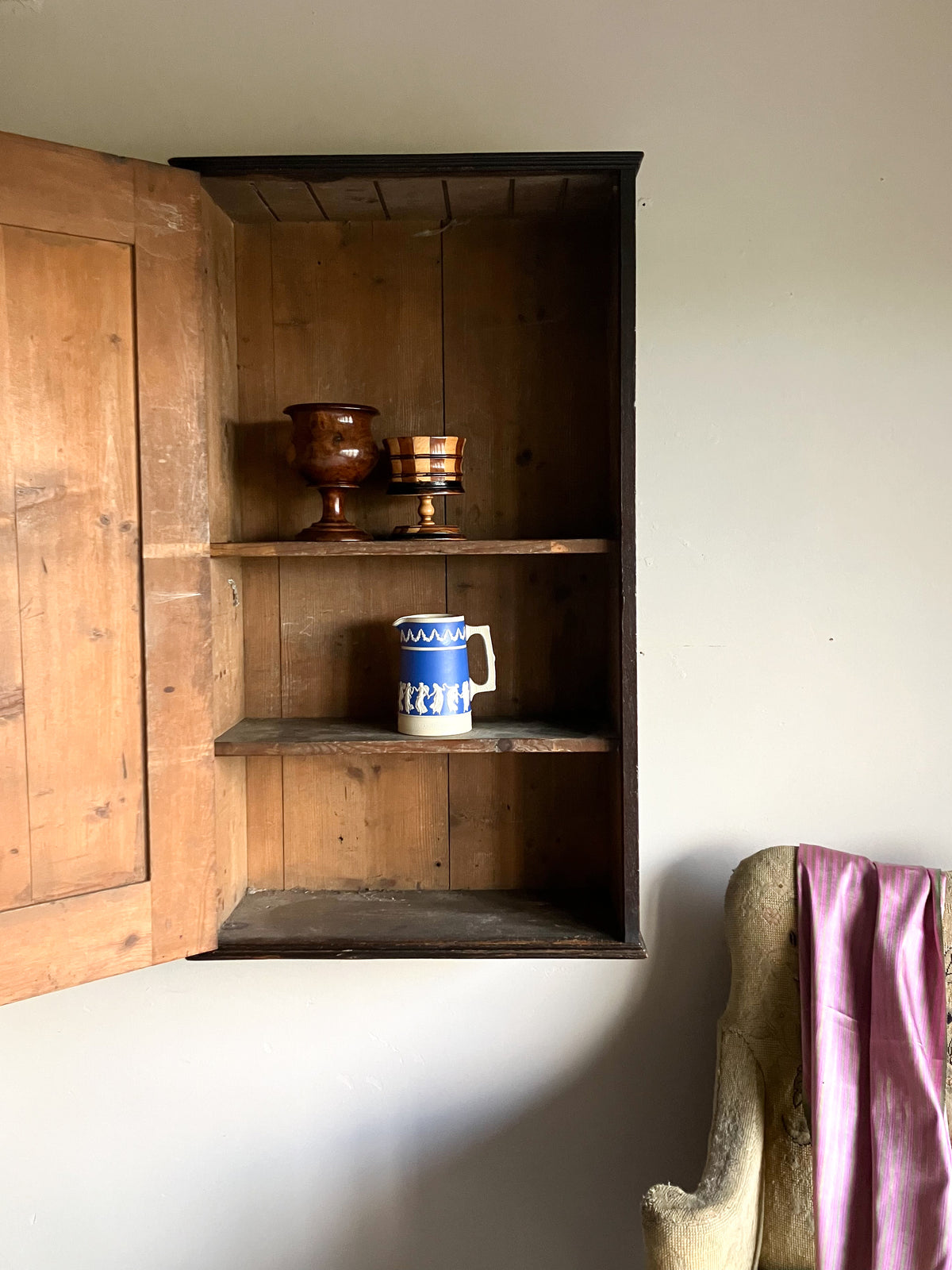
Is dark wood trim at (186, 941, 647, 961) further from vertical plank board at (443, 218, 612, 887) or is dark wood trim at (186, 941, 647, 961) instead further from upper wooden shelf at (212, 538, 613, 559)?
upper wooden shelf at (212, 538, 613, 559)

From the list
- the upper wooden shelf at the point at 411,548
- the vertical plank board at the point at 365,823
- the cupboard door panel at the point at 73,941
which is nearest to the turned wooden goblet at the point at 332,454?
the upper wooden shelf at the point at 411,548

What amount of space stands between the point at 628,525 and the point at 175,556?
60 cm

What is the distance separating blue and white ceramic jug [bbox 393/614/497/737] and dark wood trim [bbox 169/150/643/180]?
60 cm

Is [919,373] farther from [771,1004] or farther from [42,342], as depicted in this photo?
[42,342]

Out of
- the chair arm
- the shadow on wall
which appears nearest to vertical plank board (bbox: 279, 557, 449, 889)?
the shadow on wall

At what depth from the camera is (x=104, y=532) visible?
3.86 ft

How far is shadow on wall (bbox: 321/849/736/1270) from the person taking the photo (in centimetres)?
153

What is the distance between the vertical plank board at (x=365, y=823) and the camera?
151 centimetres

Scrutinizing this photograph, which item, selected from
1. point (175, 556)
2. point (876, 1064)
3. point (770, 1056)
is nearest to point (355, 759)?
point (175, 556)

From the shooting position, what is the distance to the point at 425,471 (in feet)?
4.33

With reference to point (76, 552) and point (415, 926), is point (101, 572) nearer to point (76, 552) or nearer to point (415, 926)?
point (76, 552)

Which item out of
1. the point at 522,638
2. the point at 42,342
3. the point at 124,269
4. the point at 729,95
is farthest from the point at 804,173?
the point at 42,342

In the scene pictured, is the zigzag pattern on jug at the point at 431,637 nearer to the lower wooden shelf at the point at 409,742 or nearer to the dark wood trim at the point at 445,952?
the lower wooden shelf at the point at 409,742

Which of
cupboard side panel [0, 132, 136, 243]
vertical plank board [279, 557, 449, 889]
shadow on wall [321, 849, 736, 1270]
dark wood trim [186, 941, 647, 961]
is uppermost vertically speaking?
cupboard side panel [0, 132, 136, 243]
